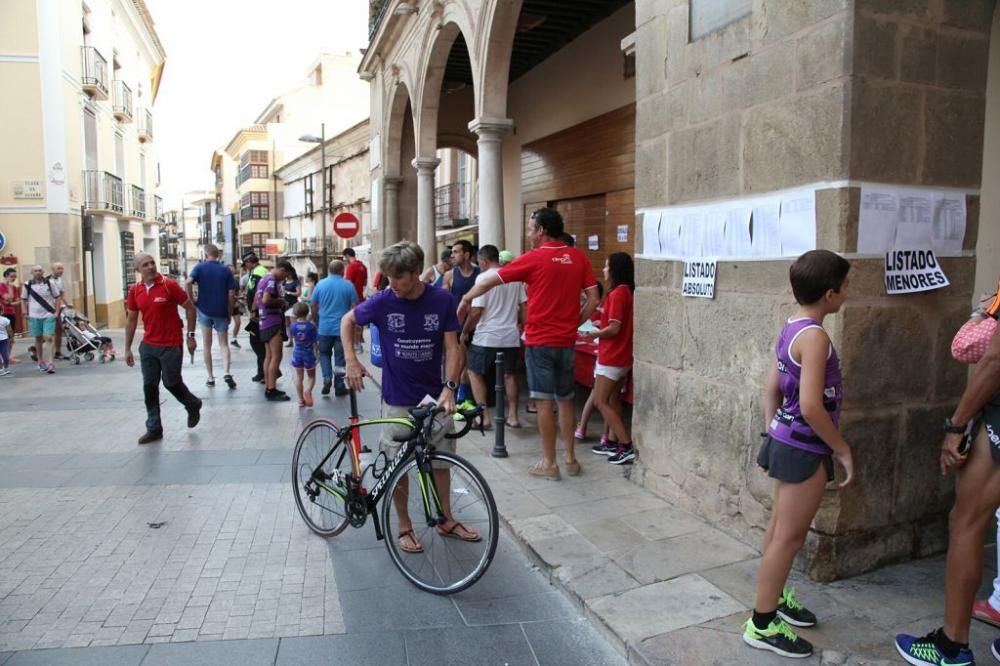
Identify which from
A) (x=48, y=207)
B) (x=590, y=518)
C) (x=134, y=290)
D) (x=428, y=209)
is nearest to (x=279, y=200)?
(x=48, y=207)

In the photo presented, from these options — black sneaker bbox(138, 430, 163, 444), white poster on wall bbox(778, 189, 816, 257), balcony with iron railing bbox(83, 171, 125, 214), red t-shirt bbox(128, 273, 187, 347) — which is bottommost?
black sneaker bbox(138, 430, 163, 444)

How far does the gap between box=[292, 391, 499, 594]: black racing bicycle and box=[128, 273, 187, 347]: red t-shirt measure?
10.8 feet

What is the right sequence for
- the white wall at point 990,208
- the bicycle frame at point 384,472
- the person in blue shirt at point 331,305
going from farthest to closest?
the person in blue shirt at point 331,305 → the white wall at point 990,208 → the bicycle frame at point 384,472

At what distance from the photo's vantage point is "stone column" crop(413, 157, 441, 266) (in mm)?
12478

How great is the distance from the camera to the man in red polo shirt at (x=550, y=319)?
534cm

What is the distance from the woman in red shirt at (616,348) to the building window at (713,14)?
6.45 feet

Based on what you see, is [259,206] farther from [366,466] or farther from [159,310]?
[366,466]

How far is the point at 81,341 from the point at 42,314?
3.02 ft

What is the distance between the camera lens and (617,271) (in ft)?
19.6

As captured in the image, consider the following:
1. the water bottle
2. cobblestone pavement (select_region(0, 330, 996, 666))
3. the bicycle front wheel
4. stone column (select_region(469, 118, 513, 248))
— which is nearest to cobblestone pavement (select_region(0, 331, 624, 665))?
cobblestone pavement (select_region(0, 330, 996, 666))

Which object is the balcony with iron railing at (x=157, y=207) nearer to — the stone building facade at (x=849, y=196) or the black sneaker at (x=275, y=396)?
the black sneaker at (x=275, y=396)

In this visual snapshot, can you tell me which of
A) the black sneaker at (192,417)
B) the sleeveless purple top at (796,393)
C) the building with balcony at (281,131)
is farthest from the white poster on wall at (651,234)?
the building with balcony at (281,131)

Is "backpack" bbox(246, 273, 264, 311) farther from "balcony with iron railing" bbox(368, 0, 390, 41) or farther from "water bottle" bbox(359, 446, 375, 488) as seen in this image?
"water bottle" bbox(359, 446, 375, 488)

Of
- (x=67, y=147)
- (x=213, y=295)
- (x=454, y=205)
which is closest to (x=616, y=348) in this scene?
(x=213, y=295)
